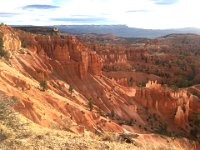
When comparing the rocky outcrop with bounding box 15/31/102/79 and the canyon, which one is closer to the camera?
the canyon

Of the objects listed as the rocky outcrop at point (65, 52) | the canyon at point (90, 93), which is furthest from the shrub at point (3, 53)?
the rocky outcrop at point (65, 52)

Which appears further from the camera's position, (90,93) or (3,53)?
(90,93)

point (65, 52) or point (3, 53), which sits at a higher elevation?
point (3, 53)

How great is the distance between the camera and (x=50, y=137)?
15.2m

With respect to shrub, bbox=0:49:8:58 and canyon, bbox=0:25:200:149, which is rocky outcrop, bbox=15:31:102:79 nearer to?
canyon, bbox=0:25:200:149

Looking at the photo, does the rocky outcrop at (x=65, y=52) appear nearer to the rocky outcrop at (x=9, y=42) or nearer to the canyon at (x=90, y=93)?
the canyon at (x=90, y=93)

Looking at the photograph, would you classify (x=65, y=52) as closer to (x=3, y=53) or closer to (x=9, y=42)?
(x=9, y=42)

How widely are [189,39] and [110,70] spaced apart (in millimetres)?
94077

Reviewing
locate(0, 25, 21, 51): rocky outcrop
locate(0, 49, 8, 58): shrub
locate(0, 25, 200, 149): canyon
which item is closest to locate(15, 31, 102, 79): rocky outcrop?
locate(0, 25, 200, 149): canyon

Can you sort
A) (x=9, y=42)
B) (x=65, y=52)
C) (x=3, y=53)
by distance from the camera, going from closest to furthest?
(x=3, y=53)
(x=9, y=42)
(x=65, y=52)

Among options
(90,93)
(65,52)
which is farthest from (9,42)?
(65,52)

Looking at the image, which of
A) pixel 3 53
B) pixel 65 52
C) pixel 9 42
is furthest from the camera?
pixel 65 52

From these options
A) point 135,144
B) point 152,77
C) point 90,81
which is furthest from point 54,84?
point 152,77

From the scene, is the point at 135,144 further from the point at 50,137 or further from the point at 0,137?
the point at 0,137
